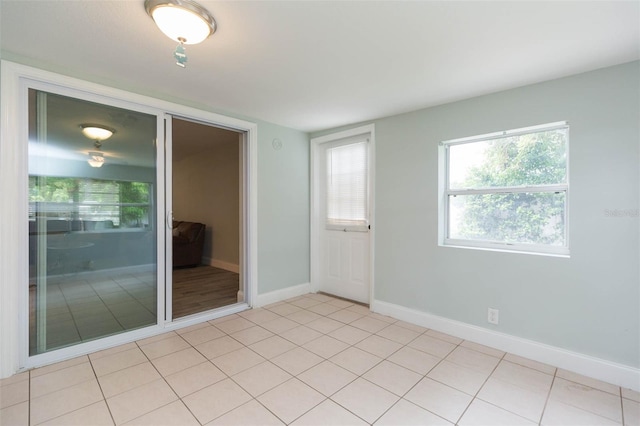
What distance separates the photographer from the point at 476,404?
6.06 feet

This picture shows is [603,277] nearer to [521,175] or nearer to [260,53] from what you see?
[521,175]

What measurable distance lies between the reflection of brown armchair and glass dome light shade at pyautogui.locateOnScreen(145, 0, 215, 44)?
188 inches

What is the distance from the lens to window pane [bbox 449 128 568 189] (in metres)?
2.43

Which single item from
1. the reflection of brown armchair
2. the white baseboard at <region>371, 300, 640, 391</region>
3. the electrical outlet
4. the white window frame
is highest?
the white window frame

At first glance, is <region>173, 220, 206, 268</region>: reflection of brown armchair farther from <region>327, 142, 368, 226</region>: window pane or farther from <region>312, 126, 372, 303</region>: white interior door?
<region>327, 142, 368, 226</region>: window pane

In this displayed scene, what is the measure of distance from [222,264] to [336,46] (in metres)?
5.04

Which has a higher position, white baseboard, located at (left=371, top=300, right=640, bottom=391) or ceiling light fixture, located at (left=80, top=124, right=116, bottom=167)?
ceiling light fixture, located at (left=80, top=124, right=116, bottom=167)

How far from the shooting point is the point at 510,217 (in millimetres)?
2650

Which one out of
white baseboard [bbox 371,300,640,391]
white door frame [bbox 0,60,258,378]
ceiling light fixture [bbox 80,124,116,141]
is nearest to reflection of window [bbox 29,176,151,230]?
white door frame [bbox 0,60,258,378]

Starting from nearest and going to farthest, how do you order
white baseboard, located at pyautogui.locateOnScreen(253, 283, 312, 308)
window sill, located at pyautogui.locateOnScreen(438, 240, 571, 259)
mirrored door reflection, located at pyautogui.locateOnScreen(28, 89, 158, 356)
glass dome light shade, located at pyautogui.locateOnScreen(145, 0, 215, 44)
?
glass dome light shade, located at pyautogui.locateOnScreen(145, 0, 215, 44) < mirrored door reflection, located at pyautogui.locateOnScreen(28, 89, 158, 356) < window sill, located at pyautogui.locateOnScreen(438, 240, 571, 259) < white baseboard, located at pyautogui.locateOnScreen(253, 283, 312, 308)

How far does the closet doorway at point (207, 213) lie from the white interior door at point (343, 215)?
1.39 m

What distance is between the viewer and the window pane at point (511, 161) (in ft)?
7.97

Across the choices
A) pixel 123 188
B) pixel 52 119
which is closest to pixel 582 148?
pixel 123 188

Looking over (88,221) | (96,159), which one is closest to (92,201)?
(88,221)
